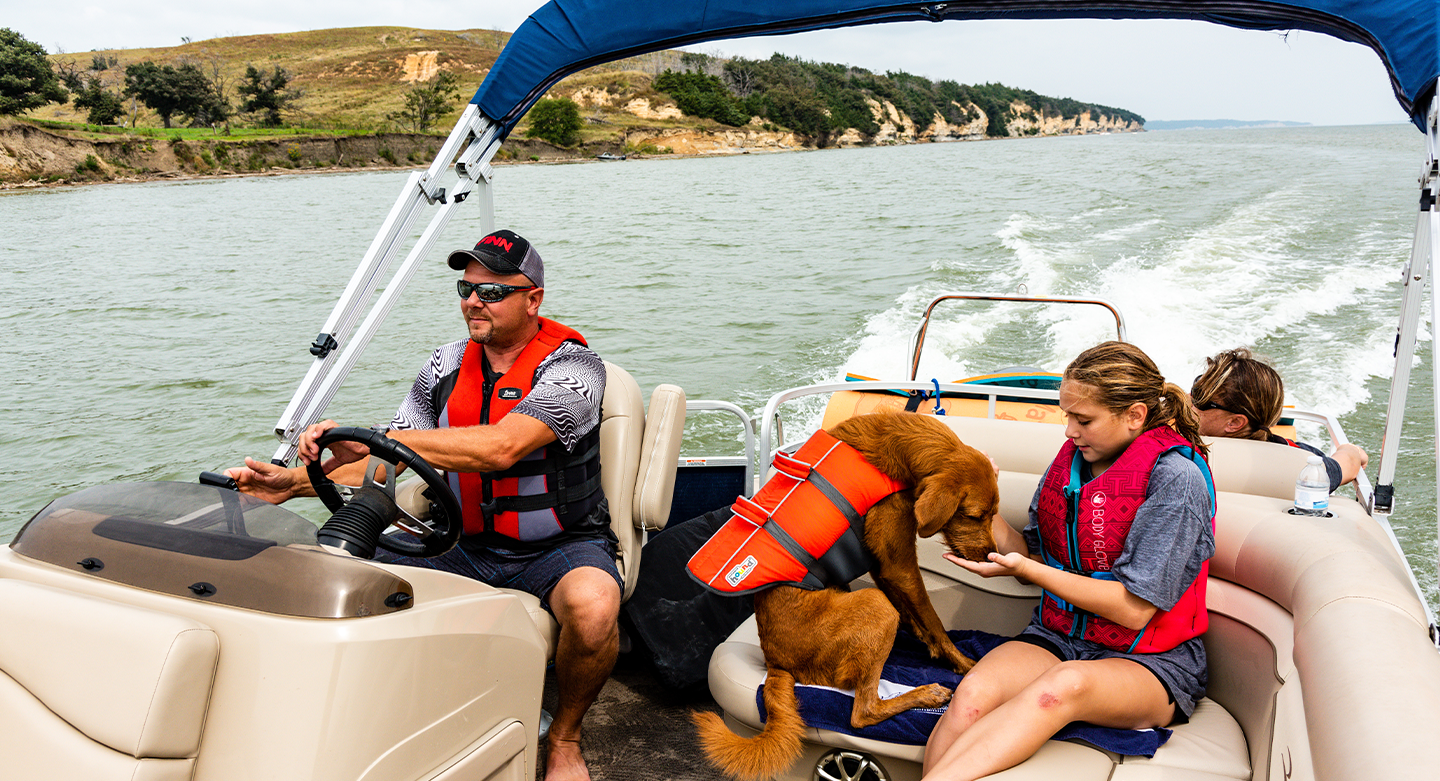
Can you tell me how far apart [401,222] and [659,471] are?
1202 millimetres

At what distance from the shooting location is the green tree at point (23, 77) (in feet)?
174

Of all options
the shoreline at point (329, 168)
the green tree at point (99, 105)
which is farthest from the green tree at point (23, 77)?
the shoreline at point (329, 168)

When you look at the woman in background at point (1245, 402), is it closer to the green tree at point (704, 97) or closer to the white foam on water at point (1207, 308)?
the white foam on water at point (1207, 308)

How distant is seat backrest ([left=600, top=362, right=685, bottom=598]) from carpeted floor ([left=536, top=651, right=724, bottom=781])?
1.76 feet

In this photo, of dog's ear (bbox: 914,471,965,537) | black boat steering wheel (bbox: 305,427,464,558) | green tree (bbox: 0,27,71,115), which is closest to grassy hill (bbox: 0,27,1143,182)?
green tree (bbox: 0,27,71,115)

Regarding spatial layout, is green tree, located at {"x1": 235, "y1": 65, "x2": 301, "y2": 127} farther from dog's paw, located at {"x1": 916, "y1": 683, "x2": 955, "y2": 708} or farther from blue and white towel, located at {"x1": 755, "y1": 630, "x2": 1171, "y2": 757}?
dog's paw, located at {"x1": 916, "y1": 683, "x2": 955, "y2": 708}

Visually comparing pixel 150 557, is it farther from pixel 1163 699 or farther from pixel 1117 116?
pixel 1117 116

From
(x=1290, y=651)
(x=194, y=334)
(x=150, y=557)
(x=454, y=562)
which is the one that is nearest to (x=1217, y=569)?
(x=1290, y=651)

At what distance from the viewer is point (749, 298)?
14094mm

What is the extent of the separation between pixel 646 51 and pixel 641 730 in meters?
2.40

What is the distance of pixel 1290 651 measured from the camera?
84.4 inches

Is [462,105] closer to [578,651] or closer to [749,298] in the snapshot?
[749,298]

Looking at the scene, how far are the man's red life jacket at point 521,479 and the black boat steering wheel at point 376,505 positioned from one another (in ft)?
0.99

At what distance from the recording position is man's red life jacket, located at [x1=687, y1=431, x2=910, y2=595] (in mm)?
2424
